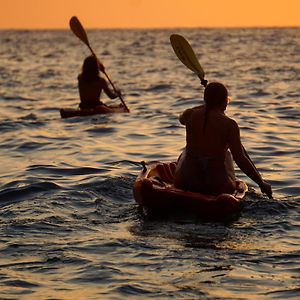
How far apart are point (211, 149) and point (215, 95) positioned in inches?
22.0

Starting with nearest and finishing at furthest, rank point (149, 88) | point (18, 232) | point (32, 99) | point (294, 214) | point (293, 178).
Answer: point (18, 232) < point (294, 214) < point (293, 178) < point (32, 99) < point (149, 88)

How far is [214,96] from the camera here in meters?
10.1

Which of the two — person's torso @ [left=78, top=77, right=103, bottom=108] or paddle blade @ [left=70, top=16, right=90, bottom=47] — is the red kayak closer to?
person's torso @ [left=78, top=77, right=103, bottom=108]

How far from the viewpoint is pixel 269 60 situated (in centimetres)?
4431

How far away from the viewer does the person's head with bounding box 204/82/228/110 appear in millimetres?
10000

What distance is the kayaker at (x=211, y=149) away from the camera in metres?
10.1

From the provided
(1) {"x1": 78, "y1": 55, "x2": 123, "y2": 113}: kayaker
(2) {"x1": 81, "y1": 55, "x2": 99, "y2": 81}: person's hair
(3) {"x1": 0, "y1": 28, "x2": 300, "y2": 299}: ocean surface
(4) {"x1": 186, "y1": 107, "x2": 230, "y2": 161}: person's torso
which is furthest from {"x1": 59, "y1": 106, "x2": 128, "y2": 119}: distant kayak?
(4) {"x1": 186, "y1": 107, "x2": 230, "y2": 161}: person's torso

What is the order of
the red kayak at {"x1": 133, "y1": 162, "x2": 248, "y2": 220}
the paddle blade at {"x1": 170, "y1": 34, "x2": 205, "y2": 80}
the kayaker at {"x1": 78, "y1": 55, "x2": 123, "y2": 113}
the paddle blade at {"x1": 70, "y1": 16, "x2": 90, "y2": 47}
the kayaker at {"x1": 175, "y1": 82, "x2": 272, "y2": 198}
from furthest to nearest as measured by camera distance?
1. the paddle blade at {"x1": 70, "y1": 16, "x2": 90, "y2": 47}
2. the kayaker at {"x1": 78, "y1": 55, "x2": 123, "y2": 113}
3. the paddle blade at {"x1": 170, "y1": 34, "x2": 205, "y2": 80}
4. the kayaker at {"x1": 175, "y1": 82, "x2": 272, "y2": 198}
5. the red kayak at {"x1": 133, "y1": 162, "x2": 248, "y2": 220}

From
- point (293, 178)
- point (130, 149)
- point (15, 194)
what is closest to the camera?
→ point (15, 194)

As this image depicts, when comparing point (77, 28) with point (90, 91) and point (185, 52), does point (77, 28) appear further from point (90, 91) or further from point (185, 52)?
point (185, 52)

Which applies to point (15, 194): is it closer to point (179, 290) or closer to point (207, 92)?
point (207, 92)

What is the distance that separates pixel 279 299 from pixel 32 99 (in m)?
18.5

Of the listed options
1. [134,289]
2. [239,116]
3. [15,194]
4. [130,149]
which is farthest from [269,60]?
[134,289]

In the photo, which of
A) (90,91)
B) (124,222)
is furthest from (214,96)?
(90,91)
